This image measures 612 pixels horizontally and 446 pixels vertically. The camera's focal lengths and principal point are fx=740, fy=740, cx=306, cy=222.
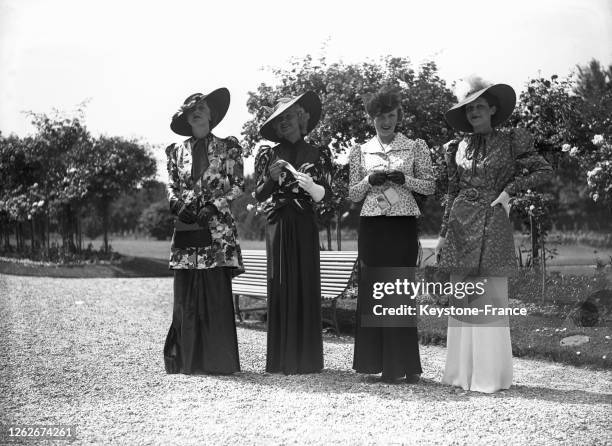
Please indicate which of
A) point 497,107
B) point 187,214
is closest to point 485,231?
point 497,107

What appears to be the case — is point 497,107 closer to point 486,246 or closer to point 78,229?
point 486,246

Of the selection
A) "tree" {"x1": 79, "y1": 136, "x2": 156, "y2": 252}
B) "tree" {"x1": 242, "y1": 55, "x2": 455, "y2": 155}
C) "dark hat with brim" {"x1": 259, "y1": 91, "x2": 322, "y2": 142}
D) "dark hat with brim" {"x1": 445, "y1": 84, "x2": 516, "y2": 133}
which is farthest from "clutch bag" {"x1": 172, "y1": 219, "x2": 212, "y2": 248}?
"tree" {"x1": 79, "y1": 136, "x2": 156, "y2": 252}

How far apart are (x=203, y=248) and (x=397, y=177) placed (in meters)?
1.66

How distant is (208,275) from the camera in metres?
5.92

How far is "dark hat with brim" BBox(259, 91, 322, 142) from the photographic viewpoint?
5.78m

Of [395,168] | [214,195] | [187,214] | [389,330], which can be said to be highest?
[395,168]

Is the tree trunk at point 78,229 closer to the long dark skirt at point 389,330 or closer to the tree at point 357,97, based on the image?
the tree at point 357,97

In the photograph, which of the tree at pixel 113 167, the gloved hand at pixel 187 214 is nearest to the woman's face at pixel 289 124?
the gloved hand at pixel 187 214

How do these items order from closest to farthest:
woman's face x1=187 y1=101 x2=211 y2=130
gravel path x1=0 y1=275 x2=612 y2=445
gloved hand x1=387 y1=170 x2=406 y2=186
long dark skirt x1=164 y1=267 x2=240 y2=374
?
gravel path x1=0 y1=275 x2=612 y2=445 < gloved hand x1=387 y1=170 x2=406 y2=186 < long dark skirt x1=164 y1=267 x2=240 y2=374 < woman's face x1=187 y1=101 x2=211 y2=130

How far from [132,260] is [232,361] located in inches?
578

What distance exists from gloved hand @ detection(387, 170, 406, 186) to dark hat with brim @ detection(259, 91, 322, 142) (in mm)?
1003

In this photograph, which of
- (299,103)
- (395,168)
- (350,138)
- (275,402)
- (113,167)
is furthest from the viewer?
(113,167)

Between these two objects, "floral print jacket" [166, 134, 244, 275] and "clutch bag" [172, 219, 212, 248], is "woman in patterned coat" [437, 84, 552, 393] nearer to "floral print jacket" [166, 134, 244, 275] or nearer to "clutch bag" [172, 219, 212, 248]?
"floral print jacket" [166, 134, 244, 275]

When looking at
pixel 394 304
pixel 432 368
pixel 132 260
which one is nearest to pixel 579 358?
pixel 432 368
